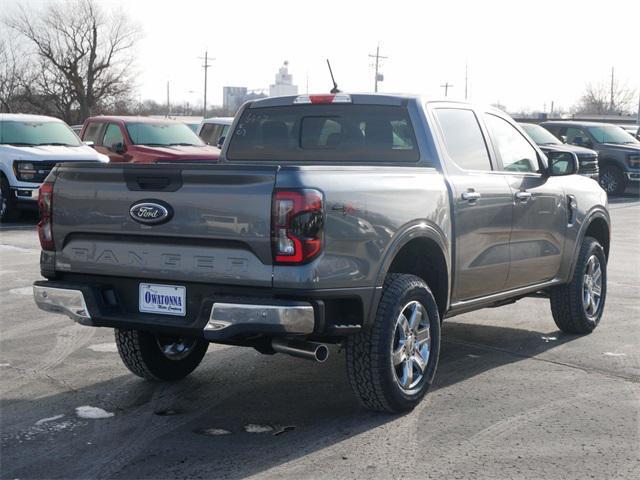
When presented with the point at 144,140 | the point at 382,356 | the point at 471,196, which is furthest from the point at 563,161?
the point at 144,140

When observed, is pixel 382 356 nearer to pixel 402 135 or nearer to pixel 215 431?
pixel 215 431

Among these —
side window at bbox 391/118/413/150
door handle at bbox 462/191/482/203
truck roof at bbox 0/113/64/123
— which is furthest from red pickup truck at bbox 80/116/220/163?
door handle at bbox 462/191/482/203

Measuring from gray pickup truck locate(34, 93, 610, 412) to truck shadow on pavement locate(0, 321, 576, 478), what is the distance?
0.96 ft

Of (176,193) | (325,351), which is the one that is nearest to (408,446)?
(325,351)

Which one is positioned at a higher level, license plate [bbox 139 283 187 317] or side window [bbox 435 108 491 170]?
side window [bbox 435 108 491 170]

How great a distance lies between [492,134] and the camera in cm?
709

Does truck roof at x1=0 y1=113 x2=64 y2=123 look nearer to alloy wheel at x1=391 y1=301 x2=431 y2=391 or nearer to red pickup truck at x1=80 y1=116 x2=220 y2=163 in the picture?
red pickup truck at x1=80 y1=116 x2=220 y2=163

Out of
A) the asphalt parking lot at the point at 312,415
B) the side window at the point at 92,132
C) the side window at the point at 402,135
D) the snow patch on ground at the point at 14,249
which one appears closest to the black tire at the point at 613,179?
the side window at the point at 92,132

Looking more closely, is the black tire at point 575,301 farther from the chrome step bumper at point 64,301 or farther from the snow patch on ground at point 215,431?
the chrome step bumper at point 64,301

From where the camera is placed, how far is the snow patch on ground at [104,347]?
24.0 feet

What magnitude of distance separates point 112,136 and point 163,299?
15294 millimetres

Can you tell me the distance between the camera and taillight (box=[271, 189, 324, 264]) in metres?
4.84

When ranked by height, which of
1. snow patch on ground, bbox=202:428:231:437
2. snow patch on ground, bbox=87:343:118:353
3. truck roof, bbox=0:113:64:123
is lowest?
snow patch on ground, bbox=87:343:118:353

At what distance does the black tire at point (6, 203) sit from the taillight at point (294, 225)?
12898 millimetres
